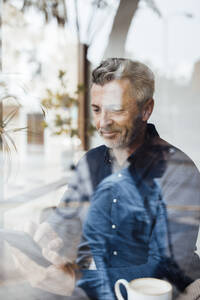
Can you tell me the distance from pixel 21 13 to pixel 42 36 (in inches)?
6.7

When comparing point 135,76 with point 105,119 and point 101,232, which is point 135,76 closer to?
point 105,119

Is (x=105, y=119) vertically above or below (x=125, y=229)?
above

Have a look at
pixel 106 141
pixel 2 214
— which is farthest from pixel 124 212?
pixel 2 214

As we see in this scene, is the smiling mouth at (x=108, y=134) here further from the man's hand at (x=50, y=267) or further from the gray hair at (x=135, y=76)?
the man's hand at (x=50, y=267)

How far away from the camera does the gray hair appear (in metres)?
1.46

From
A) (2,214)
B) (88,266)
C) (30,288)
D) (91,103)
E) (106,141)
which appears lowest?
(30,288)

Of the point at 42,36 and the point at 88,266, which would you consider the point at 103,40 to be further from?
the point at 88,266

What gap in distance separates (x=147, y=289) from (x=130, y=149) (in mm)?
588

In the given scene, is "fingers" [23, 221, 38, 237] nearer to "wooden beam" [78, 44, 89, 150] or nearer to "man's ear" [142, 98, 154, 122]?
"wooden beam" [78, 44, 89, 150]

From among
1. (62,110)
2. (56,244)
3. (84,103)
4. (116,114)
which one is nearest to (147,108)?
(116,114)

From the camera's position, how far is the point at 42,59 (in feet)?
5.58

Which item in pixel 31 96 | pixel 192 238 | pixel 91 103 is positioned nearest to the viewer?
pixel 192 238

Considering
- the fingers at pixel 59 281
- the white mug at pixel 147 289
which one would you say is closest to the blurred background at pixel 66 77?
the fingers at pixel 59 281

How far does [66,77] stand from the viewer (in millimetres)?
Result: 1646
